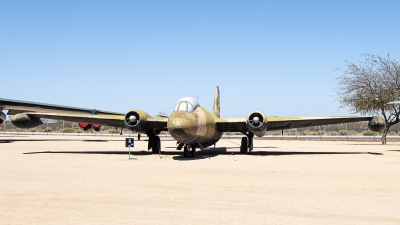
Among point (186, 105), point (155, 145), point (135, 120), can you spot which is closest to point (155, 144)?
point (155, 145)

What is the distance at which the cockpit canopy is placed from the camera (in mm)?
20250

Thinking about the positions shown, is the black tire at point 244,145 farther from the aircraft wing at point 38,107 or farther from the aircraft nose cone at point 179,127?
the aircraft wing at point 38,107

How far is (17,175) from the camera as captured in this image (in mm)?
13406

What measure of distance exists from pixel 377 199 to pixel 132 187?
6.04 meters

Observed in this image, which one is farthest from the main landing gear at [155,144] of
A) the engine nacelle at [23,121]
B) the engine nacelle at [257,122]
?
the engine nacelle at [23,121]

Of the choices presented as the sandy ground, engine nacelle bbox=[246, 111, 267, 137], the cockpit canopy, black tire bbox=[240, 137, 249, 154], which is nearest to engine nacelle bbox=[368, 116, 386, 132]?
engine nacelle bbox=[246, 111, 267, 137]

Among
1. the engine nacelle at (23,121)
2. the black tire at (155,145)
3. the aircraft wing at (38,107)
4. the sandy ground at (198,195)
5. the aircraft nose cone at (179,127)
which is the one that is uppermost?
the aircraft wing at (38,107)

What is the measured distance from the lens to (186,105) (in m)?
20.4

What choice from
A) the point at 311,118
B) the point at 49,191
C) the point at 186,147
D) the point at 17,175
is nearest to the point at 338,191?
the point at 49,191

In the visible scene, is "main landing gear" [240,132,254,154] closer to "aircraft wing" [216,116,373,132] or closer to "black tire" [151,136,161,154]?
"aircraft wing" [216,116,373,132]

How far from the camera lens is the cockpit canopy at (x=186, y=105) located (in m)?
20.2

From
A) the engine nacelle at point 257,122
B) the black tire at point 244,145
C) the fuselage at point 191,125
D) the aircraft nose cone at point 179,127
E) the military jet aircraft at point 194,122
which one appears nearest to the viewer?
the aircraft nose cone at point 179,127

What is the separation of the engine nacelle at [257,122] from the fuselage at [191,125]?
213 centimetres

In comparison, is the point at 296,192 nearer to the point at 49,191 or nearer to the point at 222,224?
the point at 222,224
